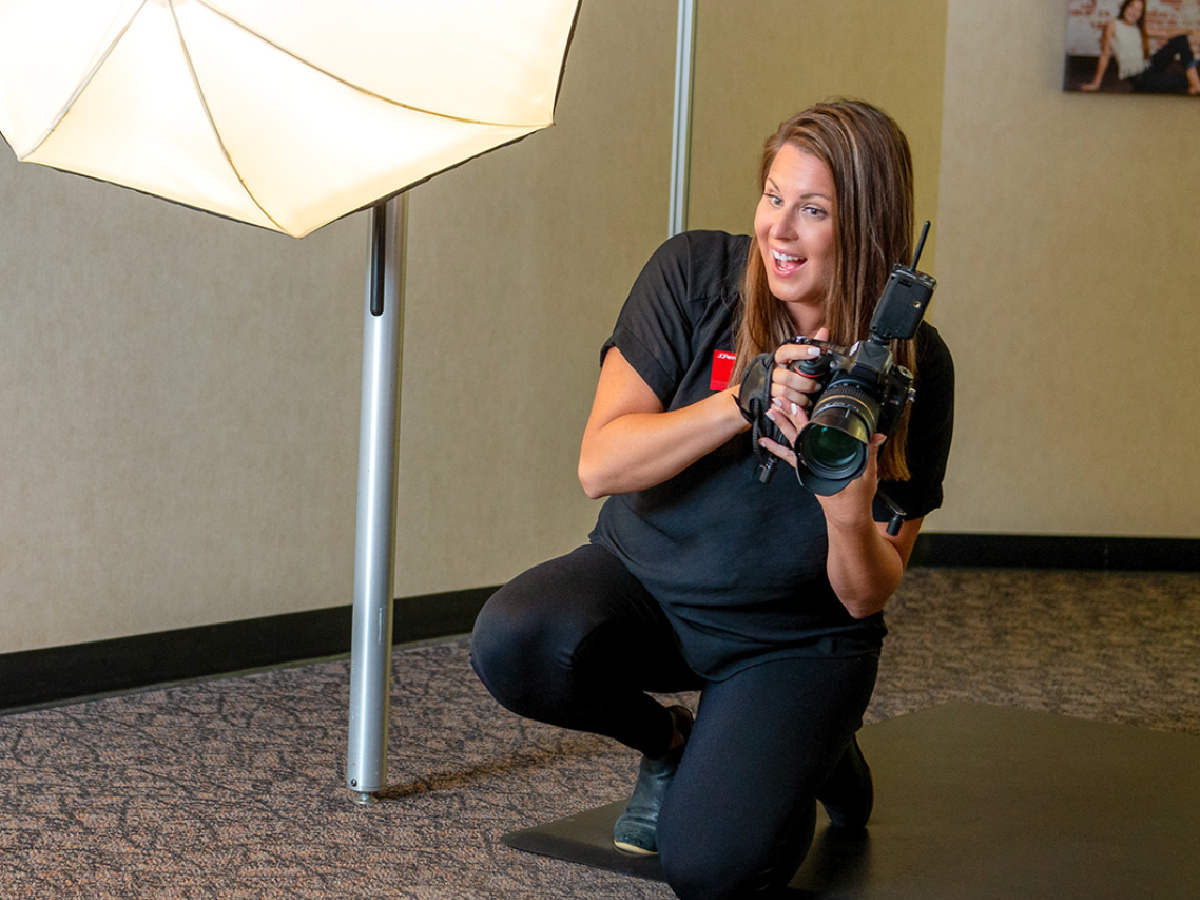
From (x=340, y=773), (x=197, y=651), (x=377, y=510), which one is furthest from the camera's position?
(x=197, y=651)

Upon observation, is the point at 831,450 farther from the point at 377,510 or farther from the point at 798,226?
the point at 377,510

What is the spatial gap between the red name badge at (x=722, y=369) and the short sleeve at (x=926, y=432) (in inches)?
9.2

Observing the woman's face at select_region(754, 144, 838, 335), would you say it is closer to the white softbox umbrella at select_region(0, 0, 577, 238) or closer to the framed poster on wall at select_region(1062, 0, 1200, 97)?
the white softbox umbrella at select_region(0, 0, 577, 238)

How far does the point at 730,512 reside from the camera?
165cm

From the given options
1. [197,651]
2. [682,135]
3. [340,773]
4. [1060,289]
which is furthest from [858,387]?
[1060,289]

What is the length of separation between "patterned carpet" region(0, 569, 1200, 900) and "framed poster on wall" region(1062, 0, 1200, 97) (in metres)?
1.84

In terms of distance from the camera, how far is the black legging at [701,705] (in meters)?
1.53

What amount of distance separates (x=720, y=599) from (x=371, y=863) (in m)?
0.56

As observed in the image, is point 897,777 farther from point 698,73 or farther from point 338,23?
point 698,73

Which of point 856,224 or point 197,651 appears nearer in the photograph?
point 856,224

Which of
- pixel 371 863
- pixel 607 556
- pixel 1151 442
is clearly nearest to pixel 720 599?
pixel 607 556

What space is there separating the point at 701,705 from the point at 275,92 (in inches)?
36.8

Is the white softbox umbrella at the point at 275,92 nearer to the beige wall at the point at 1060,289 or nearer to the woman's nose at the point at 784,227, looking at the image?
the woman's nose at the point at 784,227

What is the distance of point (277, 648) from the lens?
107 inches
